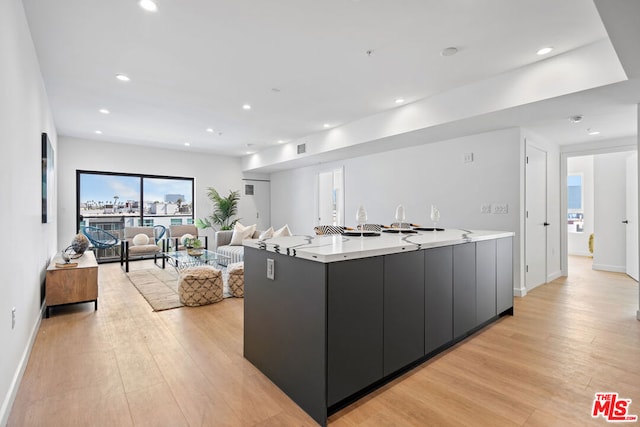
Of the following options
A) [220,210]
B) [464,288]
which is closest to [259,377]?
[464,288]

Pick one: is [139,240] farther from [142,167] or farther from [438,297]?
[438,297]

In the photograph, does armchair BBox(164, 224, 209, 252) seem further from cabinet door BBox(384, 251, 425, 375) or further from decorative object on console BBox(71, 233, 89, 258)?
cabinet door BBox(384, 251, 425, 375)

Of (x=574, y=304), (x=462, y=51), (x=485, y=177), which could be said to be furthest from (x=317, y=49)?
(x=574, y=304)

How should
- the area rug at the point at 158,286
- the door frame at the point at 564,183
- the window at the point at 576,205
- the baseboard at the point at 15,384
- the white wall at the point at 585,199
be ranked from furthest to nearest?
the window at the point at 576,205
the white wall at the point at 585,199
the door frame at the point at 564,183
the area rug at the point at 158,286
the baseboard at the point at 15,384

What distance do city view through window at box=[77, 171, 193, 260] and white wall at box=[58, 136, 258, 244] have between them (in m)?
0.17

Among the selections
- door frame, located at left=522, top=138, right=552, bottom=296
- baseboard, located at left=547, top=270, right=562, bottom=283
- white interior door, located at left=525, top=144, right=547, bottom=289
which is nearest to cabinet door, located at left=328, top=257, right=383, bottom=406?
door frame, located at left=522, top=138, right=552, bottom=296

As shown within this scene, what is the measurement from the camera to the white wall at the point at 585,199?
24.2ft

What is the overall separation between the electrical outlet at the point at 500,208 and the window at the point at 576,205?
4949mm

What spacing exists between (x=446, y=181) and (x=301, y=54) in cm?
296

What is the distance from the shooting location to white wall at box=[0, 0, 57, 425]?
177cm

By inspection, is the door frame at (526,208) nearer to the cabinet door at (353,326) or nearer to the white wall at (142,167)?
the cabinet door at (353,326)

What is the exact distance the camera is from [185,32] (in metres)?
2.63

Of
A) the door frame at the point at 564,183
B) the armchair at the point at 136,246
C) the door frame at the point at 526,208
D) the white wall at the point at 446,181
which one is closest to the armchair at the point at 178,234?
the armchair at the point at 136,246

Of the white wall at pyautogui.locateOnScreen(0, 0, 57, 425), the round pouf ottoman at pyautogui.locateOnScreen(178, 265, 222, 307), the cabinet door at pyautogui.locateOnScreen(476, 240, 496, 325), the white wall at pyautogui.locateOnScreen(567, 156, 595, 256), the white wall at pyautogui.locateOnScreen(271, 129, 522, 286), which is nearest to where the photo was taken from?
the white wall at pyautogui.locateOnScreen(0, 0, 57, 425)
